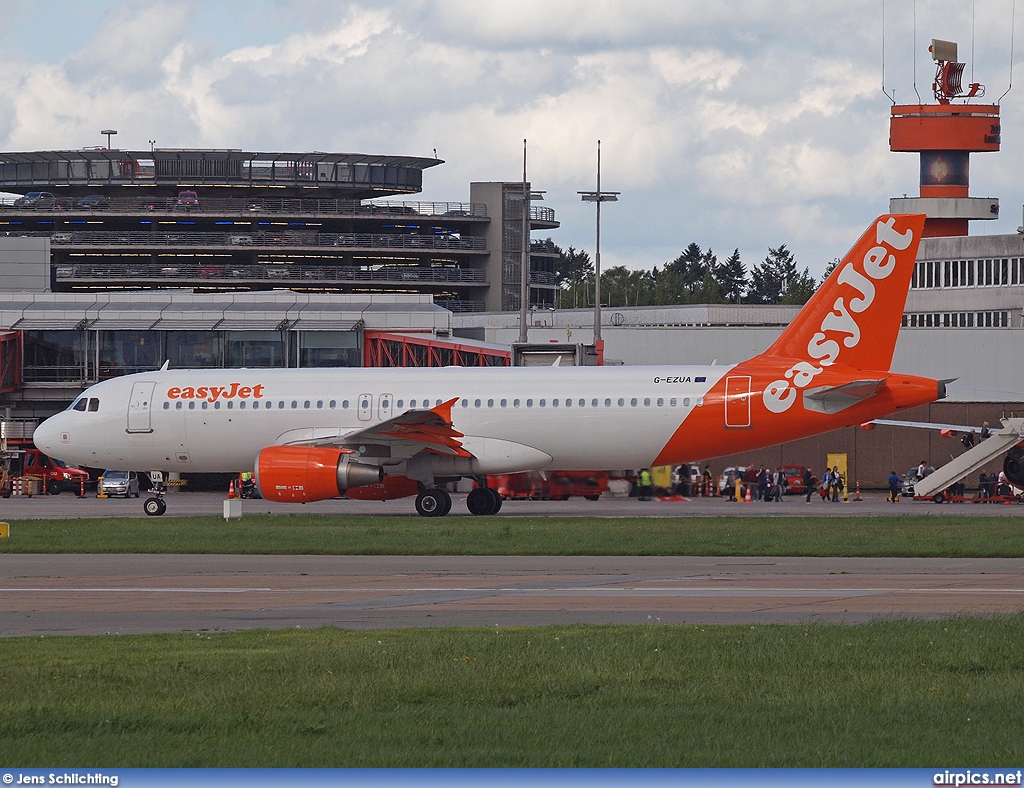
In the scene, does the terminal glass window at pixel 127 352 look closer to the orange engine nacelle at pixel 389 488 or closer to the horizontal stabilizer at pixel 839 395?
the orange engine nacelle at pixel 389 488

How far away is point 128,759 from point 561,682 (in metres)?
4.14

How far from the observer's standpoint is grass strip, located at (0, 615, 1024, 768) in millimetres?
9531

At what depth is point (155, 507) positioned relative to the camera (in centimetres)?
3822

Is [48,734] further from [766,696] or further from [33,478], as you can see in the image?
[33,478]

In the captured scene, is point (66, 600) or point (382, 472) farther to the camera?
point (382, 472)

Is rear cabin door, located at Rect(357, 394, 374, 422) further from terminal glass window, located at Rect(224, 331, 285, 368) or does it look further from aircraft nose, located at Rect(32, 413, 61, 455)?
terminal glass window, located at Rect(224, 331, 285, 368)

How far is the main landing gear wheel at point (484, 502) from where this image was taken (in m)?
37.5

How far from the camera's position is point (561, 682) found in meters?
12.3

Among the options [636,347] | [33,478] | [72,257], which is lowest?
[33,478]

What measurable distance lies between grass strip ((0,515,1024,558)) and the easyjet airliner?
161 centimetres

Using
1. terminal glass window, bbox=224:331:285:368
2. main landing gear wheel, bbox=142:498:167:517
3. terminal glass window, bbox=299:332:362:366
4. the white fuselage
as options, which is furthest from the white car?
main landing gear wheel, bbox=142:498:167:517

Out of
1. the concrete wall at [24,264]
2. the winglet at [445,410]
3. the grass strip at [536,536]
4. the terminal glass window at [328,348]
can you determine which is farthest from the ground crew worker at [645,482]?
the concrete wall at [24,264]

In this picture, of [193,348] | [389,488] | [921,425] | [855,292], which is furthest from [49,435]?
[921,425]

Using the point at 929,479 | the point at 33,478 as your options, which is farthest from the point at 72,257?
the point at 929,479
